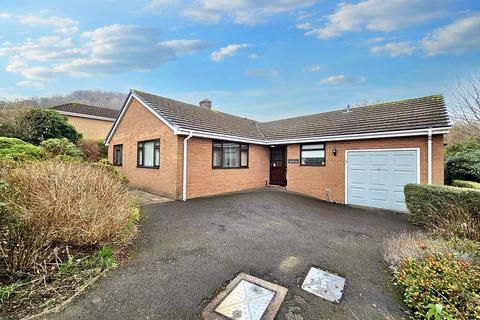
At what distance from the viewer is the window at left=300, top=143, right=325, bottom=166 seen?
11273 millimetres

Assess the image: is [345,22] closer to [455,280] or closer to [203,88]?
[455,280]

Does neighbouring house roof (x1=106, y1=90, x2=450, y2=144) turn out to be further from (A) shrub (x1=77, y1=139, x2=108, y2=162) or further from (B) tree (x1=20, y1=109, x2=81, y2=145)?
(A) shrub (x1=77, y1=139, x2=108, y2=162)

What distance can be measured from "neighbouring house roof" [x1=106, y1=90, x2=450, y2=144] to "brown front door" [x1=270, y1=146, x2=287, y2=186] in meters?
0.96

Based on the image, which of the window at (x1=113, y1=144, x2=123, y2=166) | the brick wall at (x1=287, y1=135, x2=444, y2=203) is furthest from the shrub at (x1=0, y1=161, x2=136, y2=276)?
the window at (x1=113, y1=144, x2=123, y2=166)

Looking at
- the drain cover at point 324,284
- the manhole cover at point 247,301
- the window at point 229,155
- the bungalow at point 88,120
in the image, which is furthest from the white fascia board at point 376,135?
the bungalow at point 88,120

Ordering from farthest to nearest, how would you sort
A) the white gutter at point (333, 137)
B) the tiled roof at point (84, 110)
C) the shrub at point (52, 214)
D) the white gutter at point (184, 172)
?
the tiled roof at point (84, 110)
the white gutter at point (184, 172)
the white gutter at point (333, 137)
the shrub at point (52, 214)

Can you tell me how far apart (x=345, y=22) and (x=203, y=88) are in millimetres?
11755

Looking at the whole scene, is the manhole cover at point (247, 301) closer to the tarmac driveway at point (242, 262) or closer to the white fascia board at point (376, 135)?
the tarmac driveway at point (242, 262)

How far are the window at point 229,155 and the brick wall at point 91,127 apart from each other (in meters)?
16.7

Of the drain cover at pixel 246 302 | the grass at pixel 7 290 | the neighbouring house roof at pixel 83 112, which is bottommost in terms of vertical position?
the drain cover at pixel 246 302

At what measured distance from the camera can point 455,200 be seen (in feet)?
19.5

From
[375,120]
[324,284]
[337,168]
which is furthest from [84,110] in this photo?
[324,284]

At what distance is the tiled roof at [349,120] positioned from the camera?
901 centimetres

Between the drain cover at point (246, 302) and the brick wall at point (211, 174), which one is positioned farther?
the brick wall at point (211, 174)
